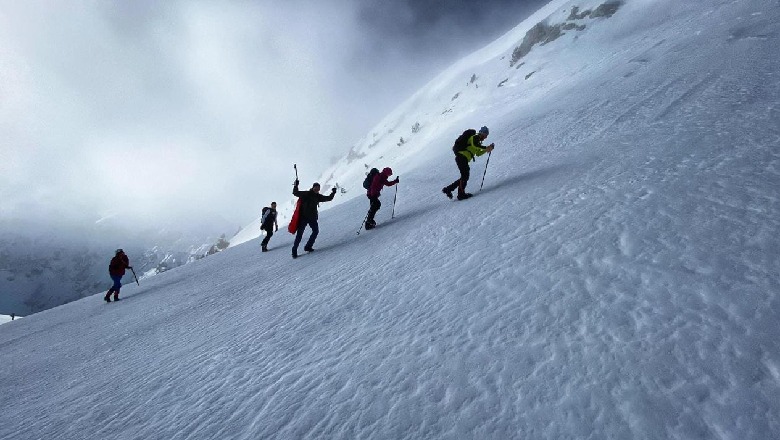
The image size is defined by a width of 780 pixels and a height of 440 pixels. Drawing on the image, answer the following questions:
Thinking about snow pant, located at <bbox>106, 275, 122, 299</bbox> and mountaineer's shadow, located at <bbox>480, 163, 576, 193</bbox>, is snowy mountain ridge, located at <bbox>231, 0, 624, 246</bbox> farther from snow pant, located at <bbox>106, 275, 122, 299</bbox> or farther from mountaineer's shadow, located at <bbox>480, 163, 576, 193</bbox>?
snow pant, located at <bbox>106, 275, 122, 299</bbox>

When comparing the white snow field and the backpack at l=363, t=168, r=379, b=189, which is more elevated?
the backpack at l=363, t=168, r=379, b=189

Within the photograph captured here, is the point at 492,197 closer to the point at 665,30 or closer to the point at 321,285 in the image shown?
the point at 321,285

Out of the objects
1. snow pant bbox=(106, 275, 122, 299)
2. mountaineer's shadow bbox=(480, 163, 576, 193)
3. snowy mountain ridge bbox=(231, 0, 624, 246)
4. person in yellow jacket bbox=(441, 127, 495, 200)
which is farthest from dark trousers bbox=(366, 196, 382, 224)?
snowy mountain ridge bbox=(231, 0, 624, 246)

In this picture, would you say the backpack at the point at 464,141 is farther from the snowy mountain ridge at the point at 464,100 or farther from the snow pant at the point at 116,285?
the snowy mountain ridge at the point at 464,100

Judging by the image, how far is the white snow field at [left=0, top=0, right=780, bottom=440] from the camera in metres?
2.25

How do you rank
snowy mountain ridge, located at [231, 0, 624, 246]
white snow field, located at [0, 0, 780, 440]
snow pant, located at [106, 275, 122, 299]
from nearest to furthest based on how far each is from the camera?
white snow field, located at [0, 0, 780, 440]
snow pant, located at [106, 275, 122, 299]
snowy mountain ridge, located at [231, 0, 624, 246]

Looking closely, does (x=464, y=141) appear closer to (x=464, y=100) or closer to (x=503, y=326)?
(x=503, y=326)

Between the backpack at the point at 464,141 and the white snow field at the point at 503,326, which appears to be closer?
the white snow field at the point at 503,326

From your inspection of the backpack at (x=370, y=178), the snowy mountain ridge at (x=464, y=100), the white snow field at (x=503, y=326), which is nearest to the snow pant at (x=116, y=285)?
the white snow field at (x=503, y=326)

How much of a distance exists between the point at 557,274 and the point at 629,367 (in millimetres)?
1425

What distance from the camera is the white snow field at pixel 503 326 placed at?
7.39 ft

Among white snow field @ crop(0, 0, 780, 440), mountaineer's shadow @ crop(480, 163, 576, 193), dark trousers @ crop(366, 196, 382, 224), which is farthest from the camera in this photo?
dark trousers @ crop(366, 196, 382, 224)

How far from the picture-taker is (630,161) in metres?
6.79

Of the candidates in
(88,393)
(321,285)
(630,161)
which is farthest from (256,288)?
(630,161)
